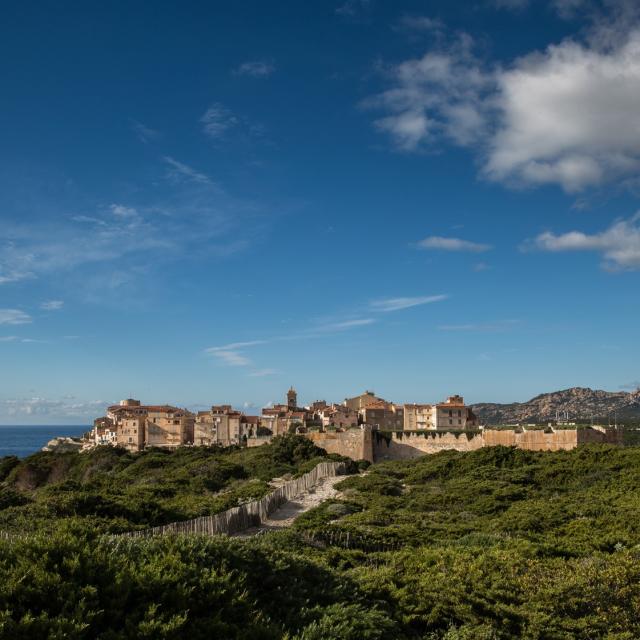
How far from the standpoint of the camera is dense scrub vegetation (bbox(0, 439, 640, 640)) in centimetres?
723

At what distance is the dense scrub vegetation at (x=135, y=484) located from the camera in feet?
67.6

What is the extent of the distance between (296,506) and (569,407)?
105m

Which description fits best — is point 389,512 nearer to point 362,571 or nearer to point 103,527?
point 103,527

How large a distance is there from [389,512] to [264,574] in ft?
54.1

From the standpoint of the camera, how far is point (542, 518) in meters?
22.0

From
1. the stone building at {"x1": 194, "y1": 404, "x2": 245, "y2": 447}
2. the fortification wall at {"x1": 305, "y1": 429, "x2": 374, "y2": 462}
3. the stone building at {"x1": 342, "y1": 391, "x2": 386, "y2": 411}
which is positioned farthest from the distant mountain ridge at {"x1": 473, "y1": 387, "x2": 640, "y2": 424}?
the fortification wall at {"x1": 305, "y1": 429, "x2": 374, "y2": 462}

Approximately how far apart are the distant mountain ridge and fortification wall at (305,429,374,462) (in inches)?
2251

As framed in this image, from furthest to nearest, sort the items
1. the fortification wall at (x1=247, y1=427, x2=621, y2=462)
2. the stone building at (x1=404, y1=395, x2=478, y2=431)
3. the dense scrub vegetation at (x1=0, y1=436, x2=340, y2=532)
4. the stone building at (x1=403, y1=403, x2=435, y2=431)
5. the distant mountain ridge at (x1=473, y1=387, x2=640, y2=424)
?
the distant mountain ridge at (x1=473, y1=387, x2=640, y2=424)
the stone building at (x1=403, y1=403, x2=435, y2=431)
the stone building at (x1=404, y1=395, x2=478, y2=431)
the fortification wall at (x1=247, y1=427, x2=621, y2=462)
the dense scrub vegetation at (x1=0, y1=436, x2=340, y2=532)

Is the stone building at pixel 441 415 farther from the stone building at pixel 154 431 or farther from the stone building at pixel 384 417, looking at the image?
the stone building at pixel 154 431

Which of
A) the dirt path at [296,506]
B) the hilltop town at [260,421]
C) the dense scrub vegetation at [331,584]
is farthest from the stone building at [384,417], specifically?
the dense scrub vegetation at [331,584]

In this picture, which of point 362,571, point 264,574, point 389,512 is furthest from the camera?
point 389,512

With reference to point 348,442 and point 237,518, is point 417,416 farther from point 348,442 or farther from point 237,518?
point 237,518

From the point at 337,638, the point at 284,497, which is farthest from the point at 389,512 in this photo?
the point at 337,638

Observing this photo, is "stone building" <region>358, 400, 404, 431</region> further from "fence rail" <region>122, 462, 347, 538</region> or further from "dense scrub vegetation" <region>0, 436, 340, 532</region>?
"fence rail" <region>122, 462, 347, 538</region>
